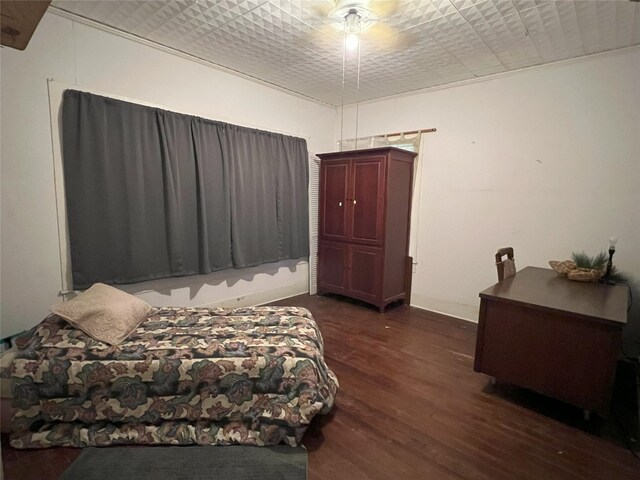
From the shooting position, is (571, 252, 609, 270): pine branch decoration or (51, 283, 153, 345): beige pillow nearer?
(51, 283, 153, 345): beige pillow

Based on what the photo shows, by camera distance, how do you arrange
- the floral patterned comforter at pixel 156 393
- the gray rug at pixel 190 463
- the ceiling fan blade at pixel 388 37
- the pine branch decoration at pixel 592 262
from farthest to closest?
1. the pine branch decoration at pixel 592 262
2. the ceiling fan blade at pixel 388 37
3. the floral patterned comforter at pixel 156 393
4. the gray rug at pixel 190 463

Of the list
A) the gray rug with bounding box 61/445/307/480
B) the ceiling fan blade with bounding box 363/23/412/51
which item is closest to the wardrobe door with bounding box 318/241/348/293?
the ceiling fan blade with bounding box 363/23/412/51

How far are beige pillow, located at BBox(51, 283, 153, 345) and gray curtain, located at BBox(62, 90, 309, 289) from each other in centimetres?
70

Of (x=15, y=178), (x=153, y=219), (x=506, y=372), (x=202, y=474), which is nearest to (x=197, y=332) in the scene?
(x=202, y=474)

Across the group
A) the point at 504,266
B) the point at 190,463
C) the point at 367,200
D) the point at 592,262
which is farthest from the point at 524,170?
the point at 190,463

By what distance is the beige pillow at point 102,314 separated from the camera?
6.05 feet

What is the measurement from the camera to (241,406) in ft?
5.74

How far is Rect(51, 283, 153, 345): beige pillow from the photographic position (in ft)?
6.05

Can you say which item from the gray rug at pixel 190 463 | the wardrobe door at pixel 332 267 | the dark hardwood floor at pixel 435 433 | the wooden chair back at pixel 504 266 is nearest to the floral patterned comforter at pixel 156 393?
the gray rug at pixel 190 463

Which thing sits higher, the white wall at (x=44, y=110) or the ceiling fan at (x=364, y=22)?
the ceiling fan at (x=364, y=22)

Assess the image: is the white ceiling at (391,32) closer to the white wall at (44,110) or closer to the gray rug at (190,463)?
the white wall at (44,110)

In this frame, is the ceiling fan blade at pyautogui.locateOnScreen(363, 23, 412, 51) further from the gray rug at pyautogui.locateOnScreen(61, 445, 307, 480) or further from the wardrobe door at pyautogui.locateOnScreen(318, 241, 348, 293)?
the gray rug at pyautogui.locateOnScreen(61, 445, 307, 480)

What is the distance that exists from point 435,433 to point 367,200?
2432 millimetres

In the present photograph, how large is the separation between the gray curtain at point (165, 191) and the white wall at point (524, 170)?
182 centimetres
